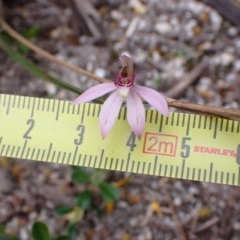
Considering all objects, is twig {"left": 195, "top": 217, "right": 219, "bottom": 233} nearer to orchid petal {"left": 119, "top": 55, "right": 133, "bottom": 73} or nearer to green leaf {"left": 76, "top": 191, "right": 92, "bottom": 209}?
green leaf {"left": 76, "top": 191, "right": 92, "bottom": 209}

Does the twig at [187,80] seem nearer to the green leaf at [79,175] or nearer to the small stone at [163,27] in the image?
the small stone at [163,27]

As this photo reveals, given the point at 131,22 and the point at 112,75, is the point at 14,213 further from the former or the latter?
the point at 131,22

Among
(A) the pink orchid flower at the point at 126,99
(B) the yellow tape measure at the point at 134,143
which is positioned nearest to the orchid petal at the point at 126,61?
(A) the pink orchid flower at the point at 126,99

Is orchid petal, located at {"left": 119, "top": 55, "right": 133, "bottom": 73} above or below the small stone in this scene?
below

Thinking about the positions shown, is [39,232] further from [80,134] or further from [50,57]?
[50,57]

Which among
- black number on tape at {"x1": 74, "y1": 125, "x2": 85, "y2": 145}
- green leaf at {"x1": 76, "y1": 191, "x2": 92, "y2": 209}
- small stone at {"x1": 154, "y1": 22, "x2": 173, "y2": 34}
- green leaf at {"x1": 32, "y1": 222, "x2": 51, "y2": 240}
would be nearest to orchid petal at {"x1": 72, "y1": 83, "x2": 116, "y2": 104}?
black number on tape at {"x1": 74, "y1": 125, "x2": 85, "y2": 145}

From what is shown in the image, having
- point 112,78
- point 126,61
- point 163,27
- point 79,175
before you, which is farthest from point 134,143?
point 163,27
